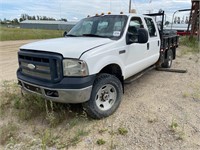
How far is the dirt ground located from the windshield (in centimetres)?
148

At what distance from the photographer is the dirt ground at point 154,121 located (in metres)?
2.76

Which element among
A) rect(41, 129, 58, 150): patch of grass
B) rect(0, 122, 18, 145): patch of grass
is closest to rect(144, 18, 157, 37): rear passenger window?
rect(41, 129, 58, 150): patch of grass

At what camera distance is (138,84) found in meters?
5.29

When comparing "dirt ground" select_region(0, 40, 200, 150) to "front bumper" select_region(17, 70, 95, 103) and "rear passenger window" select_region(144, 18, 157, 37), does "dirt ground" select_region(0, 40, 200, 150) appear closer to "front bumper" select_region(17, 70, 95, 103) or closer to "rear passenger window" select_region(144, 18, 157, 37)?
"front bumper" select_region(17, 70, 95, 103)

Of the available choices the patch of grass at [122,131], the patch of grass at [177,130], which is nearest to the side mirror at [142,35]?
the patch of grass at [177,130]

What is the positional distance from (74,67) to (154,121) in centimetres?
167

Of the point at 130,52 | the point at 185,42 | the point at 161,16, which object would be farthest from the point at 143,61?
the point at 185,42

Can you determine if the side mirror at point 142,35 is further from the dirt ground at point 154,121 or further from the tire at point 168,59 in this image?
the tire at point 168,59

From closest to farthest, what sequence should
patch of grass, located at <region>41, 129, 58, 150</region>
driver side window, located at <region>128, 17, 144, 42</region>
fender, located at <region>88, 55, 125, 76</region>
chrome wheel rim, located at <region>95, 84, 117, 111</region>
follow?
patch of grass, located at <region>41, 129, 58, 150</region>
fender, located at <region>88, 55, 125, 76</region>
chrome wheel rim, located at <region>95, 84, 117, 111</region>
driver side window, located at <region>128, 17, 144, 42</region>

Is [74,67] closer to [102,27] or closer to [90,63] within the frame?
[90,63]

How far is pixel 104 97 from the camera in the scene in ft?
11.3

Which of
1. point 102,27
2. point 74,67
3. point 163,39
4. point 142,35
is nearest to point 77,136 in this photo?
point 74,67

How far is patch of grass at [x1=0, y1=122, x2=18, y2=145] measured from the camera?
112 inches

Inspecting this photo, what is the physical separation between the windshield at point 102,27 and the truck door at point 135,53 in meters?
0.28
